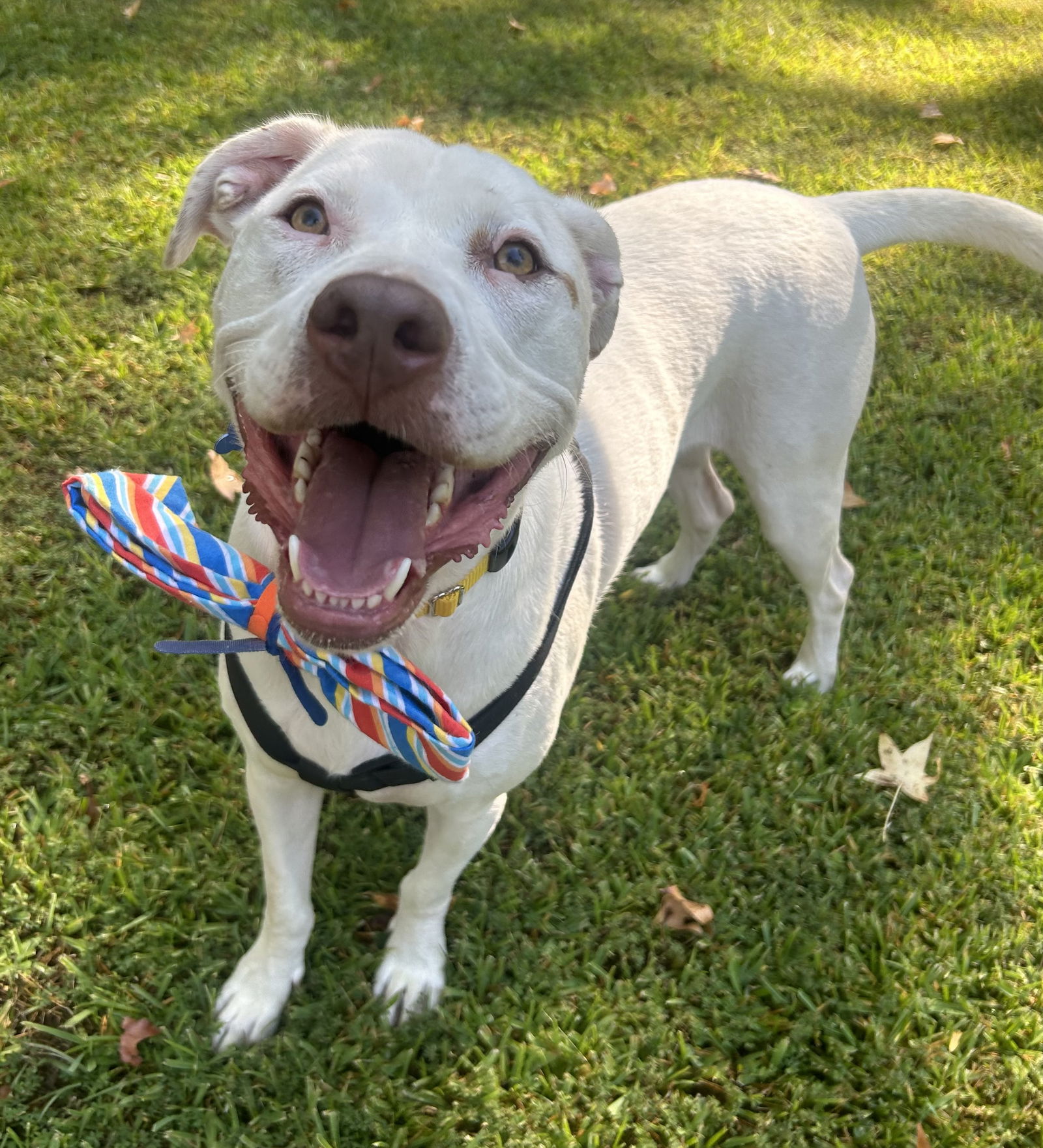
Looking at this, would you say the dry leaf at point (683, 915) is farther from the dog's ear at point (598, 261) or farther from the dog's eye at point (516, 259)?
the dog's eye at point (516, 259)

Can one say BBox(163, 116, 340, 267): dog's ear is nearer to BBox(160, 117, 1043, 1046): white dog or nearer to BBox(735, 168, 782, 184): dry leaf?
BBox(160, 117, 1043, 1046): white dog

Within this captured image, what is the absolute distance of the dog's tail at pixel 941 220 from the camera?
2928 mm

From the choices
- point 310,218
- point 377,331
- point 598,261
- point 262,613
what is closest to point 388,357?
point 377,331

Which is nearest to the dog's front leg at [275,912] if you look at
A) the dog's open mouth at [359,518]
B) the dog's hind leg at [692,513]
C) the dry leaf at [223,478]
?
the dog's open mouth at [359,518]

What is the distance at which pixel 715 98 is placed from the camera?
729 centimetres

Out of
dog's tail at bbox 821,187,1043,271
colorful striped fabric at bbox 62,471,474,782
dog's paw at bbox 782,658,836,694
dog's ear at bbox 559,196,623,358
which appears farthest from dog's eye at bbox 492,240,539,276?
dog's paw at bbox 782,658,836,694

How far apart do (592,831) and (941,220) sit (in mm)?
2285

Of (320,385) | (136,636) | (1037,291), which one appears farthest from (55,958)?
(1037,291)

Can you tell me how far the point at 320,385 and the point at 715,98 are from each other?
23.1 ft

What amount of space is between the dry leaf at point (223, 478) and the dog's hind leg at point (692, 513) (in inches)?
66.6

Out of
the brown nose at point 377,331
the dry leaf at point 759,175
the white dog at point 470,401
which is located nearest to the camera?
the brown nose at point 377,331

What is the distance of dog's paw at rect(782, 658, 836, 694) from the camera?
366 cm

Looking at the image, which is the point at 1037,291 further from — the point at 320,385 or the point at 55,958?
the point at 55,958

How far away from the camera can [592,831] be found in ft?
10.2
